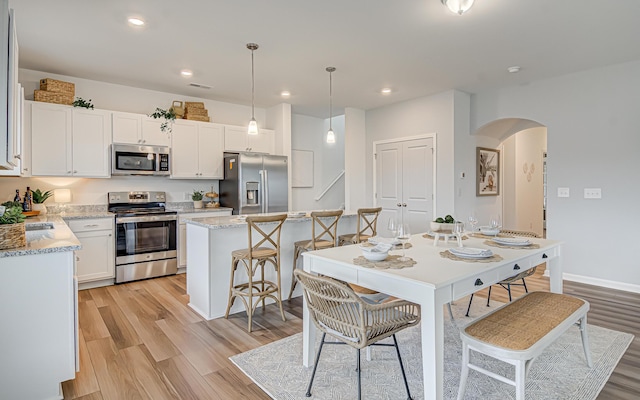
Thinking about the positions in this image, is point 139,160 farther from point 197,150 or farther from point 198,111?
point 198,111

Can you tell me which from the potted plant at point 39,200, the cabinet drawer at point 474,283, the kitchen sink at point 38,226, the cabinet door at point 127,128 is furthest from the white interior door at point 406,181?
the potted plant at point 39,200

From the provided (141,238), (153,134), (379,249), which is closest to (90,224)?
(141,238)

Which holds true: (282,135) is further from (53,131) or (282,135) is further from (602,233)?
(602,233)

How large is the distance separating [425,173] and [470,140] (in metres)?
0.84

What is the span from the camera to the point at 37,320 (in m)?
2.00

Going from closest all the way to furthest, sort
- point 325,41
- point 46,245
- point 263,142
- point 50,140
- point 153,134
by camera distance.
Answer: point 46,245, point 325,41, point 50,140, point 153,134, point 263,142

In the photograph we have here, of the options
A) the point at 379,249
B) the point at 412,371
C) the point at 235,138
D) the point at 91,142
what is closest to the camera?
the point at 379,249

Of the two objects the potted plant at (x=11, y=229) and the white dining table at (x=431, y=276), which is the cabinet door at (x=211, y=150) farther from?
the white dining table at (x=431, y=276)

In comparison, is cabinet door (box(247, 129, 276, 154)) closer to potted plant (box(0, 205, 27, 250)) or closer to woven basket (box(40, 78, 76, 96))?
woven basket (box(40, 78, 76, 96))

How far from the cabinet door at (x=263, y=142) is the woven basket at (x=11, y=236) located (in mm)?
4110

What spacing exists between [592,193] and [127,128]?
603cm

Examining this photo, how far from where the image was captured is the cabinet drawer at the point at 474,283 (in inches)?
69.8

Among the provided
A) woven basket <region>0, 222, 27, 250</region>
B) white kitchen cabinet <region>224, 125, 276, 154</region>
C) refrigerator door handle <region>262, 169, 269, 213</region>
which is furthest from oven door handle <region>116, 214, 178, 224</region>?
woven basket <region>0, 222, 27, 250</region>

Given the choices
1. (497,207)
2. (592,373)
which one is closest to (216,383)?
(592,373)
